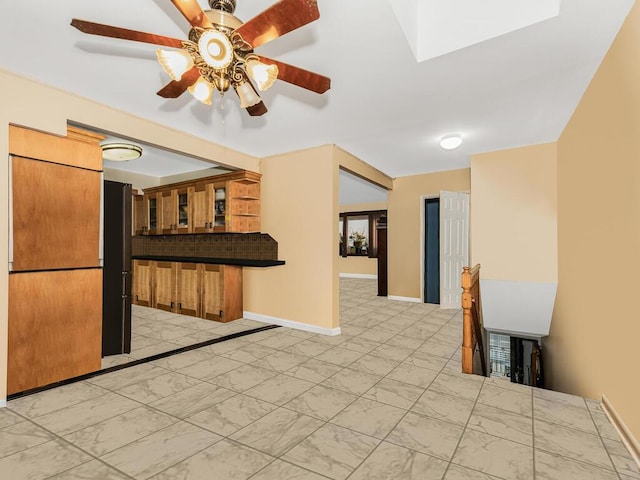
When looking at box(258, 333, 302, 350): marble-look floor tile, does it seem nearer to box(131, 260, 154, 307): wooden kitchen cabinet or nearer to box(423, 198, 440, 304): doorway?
box(131, 260, 154, 307): wooden kitchen cabinet

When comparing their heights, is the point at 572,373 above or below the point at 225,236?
below

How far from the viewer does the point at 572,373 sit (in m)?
3.25

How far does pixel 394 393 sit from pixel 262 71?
7.98ft

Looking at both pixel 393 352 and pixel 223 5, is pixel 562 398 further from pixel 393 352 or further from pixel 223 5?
pixel 223 5

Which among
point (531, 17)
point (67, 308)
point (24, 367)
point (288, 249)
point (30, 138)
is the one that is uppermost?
point (531, 17)

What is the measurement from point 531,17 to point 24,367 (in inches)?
166

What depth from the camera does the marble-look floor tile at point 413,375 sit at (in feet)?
8.72

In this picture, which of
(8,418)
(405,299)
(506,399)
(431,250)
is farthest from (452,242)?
(8,418)

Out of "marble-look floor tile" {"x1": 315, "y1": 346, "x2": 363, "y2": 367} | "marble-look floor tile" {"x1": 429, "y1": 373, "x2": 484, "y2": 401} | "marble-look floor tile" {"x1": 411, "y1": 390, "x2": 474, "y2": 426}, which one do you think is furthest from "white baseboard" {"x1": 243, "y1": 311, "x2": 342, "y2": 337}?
"marble-look floor tile" {"x1": 411, "y1": 390, "x2": 474, "y2": 426}

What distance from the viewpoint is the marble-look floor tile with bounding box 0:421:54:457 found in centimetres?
178

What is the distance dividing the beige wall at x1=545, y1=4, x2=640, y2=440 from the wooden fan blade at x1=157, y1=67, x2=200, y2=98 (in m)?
2.50

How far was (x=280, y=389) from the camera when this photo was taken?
8.26 feet

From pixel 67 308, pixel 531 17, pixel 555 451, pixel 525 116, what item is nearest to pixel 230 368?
pixel 67 308

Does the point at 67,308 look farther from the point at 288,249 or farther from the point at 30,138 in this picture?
the point at 288,249
